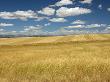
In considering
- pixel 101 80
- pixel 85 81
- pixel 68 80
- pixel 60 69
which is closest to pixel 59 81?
pixel 68 80

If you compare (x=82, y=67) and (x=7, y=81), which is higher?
(x=7, y=81)

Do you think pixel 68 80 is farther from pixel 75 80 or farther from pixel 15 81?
pixel 15 81

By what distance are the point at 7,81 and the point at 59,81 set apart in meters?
2.40

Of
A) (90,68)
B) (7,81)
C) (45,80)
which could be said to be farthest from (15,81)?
(90,68)

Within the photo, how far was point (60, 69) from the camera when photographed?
16.0m

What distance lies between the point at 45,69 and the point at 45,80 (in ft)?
15.6

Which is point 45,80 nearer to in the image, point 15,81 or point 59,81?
point 59,81

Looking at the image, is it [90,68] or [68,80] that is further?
[90,68]

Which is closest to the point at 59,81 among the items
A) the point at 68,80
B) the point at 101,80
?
the point at 68,80

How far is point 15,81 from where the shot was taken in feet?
36.2

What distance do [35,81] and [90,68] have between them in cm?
591

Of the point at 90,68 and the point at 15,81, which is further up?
the point at 15,81

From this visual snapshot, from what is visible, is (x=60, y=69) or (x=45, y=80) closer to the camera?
(x=45, y=80)

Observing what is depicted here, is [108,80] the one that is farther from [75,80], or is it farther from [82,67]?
[82,67]
